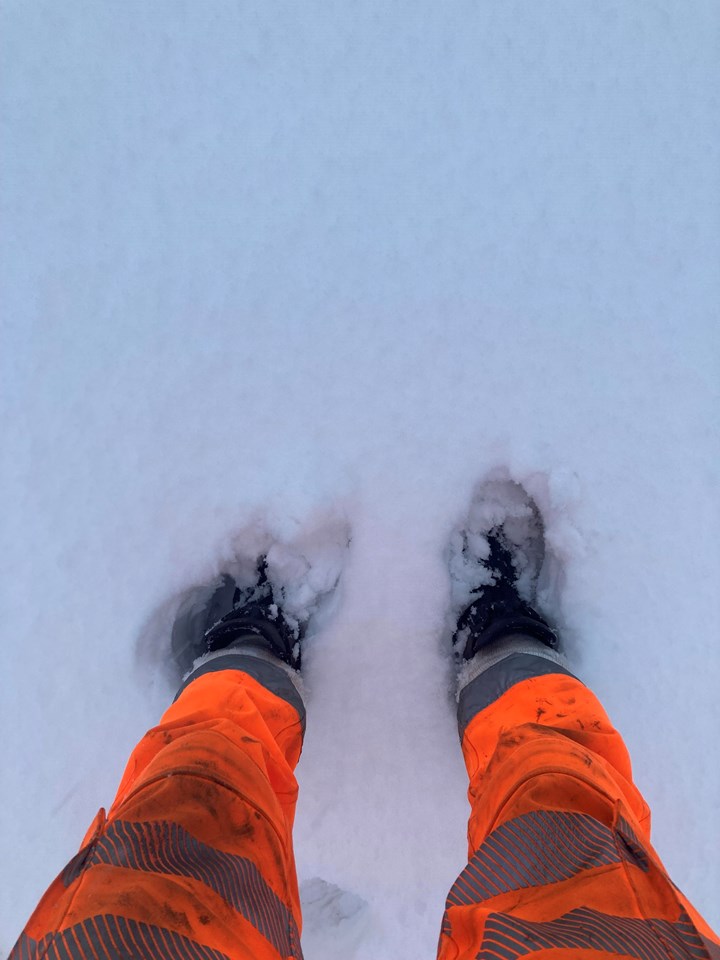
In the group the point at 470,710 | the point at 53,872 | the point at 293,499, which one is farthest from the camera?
the point at 53,872

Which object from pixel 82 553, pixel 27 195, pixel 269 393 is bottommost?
pixel 82 553

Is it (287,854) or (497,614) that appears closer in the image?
(287,854)

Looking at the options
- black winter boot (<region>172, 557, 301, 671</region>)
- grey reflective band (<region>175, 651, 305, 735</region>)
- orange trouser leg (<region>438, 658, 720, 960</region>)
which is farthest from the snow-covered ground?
orange trouser leg (<region>438, 658, 720, 960</region>)

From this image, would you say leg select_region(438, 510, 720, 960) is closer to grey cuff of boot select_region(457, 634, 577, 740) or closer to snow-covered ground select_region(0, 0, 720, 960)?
grey cuff of boot select_region(457, 634, 577, 740)

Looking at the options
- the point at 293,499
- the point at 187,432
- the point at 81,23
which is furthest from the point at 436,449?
the point at 81,23

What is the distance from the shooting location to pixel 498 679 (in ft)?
3.41

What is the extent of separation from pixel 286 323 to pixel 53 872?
135 centimetres

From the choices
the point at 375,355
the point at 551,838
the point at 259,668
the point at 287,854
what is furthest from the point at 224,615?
the point at 551,838

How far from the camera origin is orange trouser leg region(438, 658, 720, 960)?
1.85 feet

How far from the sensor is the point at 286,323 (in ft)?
3.95

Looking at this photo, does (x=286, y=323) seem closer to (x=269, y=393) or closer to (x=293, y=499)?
(x=269, y=393)

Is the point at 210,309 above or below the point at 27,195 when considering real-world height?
below

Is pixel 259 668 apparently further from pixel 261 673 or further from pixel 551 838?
pixel 551 838

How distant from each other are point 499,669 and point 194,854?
1.99 feet
